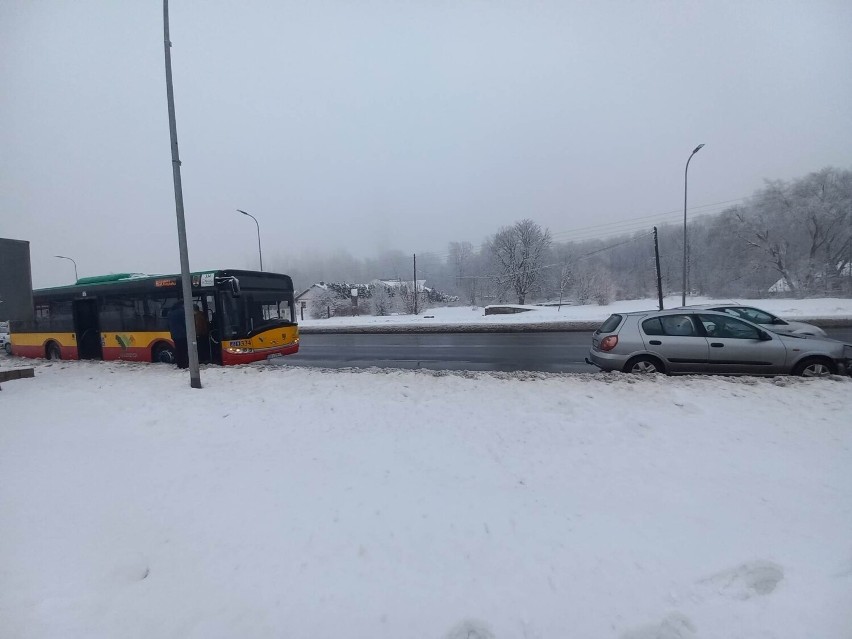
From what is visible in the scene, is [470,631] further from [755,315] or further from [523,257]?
[523,257]

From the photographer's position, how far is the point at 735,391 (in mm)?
5859

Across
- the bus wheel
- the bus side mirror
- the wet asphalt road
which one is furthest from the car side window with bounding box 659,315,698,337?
the bus wheel

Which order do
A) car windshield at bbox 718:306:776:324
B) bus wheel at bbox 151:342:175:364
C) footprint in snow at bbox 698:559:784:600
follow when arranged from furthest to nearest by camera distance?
bus wheel at bbox 151:342:175:364
car windshield at bbox 718:306:776:324
footprint in snow at bbox 698:559:784:600

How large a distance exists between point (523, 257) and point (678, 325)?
51.0 metres

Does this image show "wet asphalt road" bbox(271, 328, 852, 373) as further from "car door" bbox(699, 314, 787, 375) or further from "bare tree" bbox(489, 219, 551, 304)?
"bare tree" bbox(489, 219, 551, 304)

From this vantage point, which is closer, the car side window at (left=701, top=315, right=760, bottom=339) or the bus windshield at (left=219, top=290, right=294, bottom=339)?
the car side window at (left=701, top=315, right=760, bottom=339)

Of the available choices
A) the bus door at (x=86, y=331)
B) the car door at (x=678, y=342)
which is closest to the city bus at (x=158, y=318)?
the bus door at (x=86, y=331)

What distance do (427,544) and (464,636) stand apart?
0.75 metres

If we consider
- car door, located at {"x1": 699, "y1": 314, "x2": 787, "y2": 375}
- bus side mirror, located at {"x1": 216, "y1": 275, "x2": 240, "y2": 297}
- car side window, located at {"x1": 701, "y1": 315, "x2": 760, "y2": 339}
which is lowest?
car door, located at {"x1": 699, "y1": 314, "x2": 787, "y2": 375}

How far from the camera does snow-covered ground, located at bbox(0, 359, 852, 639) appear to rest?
2.38 metres

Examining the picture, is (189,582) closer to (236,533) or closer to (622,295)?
(236,533)

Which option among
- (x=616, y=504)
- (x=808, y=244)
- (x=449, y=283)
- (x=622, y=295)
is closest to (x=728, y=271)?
(x=808, y=244)

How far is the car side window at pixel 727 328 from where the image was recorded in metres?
7.29

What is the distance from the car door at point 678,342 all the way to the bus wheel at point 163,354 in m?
11.9
